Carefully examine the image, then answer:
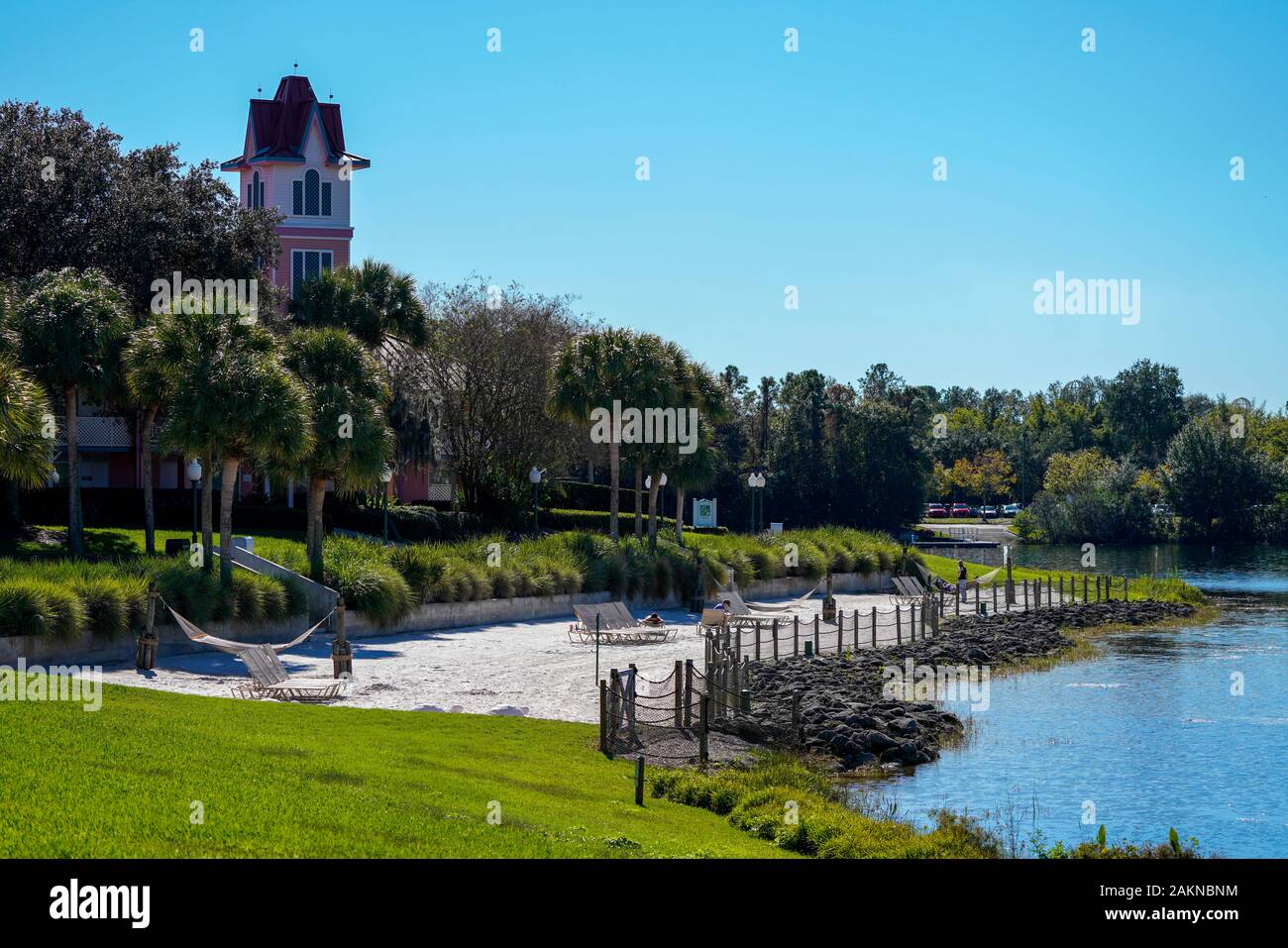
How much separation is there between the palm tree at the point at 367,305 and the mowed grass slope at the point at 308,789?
30.0 m

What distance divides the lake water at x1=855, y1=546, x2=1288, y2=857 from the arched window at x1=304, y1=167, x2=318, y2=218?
197 feet

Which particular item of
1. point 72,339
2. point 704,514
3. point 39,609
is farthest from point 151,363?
point 704,514

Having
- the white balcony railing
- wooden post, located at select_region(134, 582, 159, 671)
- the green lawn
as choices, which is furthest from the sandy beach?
the white balcony railing

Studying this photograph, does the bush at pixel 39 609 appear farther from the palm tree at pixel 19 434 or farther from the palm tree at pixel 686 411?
the palm tree at pixel 686 411

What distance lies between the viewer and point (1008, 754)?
75.0ft

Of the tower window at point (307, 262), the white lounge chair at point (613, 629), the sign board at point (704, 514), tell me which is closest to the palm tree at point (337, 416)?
the white lounge chair at point (613, 629)

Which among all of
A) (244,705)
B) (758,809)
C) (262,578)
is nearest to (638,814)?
(758,809)

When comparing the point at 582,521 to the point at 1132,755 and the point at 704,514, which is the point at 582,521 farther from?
the point at 1132,755

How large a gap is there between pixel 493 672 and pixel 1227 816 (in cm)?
1382

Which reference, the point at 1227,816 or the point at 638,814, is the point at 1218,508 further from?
the point at 638,814

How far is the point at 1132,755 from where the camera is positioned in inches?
918

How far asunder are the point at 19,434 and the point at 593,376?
23.9 m
